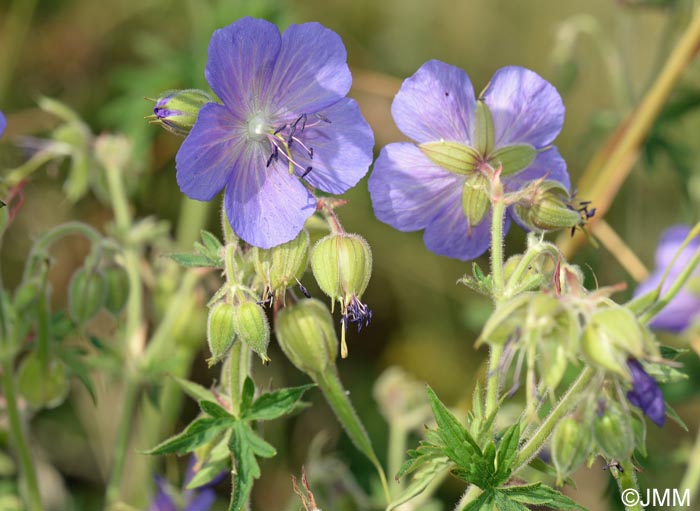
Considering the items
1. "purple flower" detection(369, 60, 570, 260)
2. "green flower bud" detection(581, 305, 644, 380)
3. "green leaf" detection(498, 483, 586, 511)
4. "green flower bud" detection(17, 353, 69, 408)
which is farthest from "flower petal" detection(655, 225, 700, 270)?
"green flower bud" detection(17, 353, 69, 408)

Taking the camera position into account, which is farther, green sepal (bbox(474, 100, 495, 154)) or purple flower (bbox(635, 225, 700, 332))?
purple flower (bbox(635, 225, 700, 332))

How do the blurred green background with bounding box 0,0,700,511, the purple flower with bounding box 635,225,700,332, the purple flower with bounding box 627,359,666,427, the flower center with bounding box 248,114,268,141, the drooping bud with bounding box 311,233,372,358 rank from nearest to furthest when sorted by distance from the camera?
the purple flower with bounding box 627,359,666,427 → the drooping bud with bounding box 311,233,372,358 → the flower center with bounding box 248,114,268,141 → the purple flower with bounding box 635,225,700,332 → the blurred green background with bounding box 0,0,700,511

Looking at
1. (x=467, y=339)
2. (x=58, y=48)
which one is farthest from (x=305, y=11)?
(x=467, y=339)

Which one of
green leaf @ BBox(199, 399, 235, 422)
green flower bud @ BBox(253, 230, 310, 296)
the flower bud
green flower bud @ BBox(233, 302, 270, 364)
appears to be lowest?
green leaf @ BBox(199, 399, 235, 422)

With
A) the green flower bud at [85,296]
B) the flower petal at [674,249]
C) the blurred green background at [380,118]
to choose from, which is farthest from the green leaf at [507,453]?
the flower petal at [674,249]

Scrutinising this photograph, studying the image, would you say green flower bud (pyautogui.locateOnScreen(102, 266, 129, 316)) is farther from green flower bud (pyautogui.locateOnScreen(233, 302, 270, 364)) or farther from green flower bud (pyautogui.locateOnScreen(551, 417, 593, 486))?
green flower bud (pyautogui.locateOnScreen(551, 417, 593, 486))

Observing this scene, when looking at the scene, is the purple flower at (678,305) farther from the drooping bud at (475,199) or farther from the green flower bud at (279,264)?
the green flower bud at (279,264)

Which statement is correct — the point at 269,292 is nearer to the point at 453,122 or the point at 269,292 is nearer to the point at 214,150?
the point at 214,150
